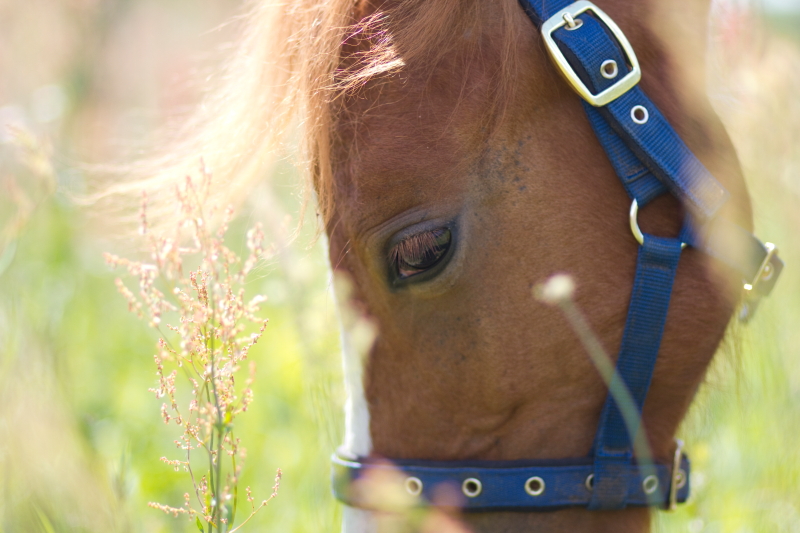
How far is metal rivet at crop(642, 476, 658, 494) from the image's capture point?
135 cm

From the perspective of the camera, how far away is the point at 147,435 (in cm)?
255

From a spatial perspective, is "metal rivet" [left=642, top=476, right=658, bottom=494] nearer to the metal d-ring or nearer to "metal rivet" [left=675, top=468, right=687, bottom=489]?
"metal rivet" [left=675, top=468, right=687, bottom=489]

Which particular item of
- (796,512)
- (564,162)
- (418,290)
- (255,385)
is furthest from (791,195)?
(255,385)

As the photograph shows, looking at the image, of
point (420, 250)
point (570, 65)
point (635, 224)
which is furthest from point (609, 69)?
point (420, 250)

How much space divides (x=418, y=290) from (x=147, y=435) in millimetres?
1729

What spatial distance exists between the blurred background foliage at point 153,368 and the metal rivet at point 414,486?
415 millimetres

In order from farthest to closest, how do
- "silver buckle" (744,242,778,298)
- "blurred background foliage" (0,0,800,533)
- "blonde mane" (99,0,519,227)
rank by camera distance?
"blurred background foliage" (0,0,800,533), "silver buckle" (744,242,778,298), "blonde mane" (99,0,519,227)

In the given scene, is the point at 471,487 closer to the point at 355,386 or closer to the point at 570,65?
the point at 355,386

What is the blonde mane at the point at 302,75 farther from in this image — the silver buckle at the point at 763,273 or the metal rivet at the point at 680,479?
the metal rivet at the point at 680,479

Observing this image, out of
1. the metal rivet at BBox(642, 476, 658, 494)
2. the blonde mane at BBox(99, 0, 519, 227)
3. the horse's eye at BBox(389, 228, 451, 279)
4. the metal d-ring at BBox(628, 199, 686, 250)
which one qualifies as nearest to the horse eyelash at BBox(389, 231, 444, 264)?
the horse's eye at BBox(389, 228, 451, 279)

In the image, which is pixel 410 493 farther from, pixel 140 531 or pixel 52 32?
pixel 52 32

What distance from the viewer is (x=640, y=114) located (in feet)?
4.22

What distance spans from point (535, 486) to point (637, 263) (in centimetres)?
47

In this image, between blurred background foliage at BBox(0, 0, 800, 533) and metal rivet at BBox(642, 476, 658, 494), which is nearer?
metal rivet at BBox(642, 476, 658, 494)
